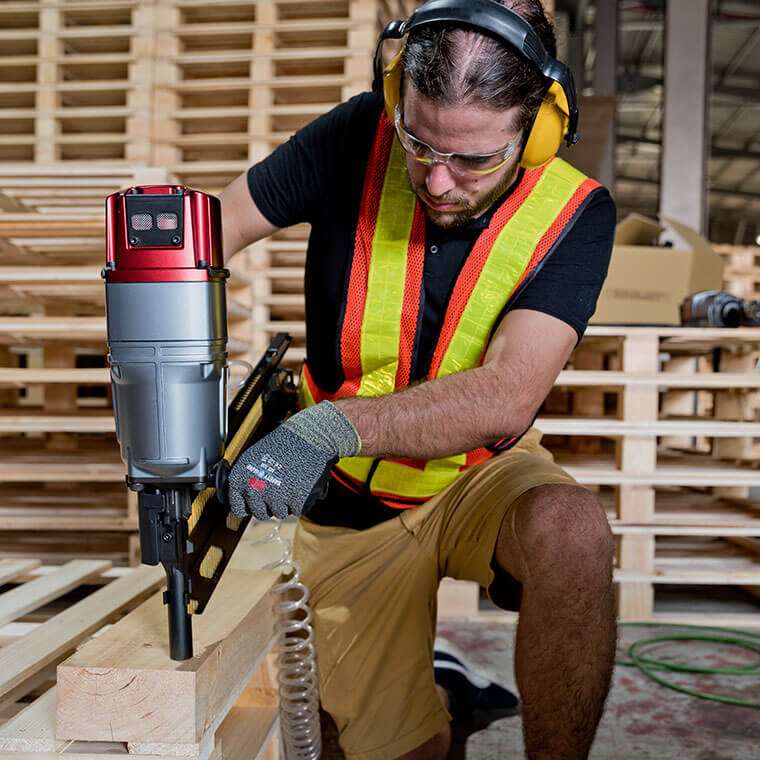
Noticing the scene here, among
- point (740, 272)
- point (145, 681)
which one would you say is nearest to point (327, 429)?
point (145, 681)

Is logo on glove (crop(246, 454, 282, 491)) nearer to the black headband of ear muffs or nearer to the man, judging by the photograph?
the man

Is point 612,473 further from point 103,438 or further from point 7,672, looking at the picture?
point 103,438

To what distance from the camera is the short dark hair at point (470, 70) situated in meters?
1.56

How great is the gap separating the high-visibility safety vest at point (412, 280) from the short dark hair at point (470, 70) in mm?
360

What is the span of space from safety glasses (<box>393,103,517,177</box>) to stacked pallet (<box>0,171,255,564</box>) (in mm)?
1440

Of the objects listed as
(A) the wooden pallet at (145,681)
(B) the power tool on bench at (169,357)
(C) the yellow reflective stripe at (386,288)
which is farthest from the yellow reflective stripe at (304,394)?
(B) the power tool on bench at (169,357)

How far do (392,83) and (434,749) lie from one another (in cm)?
171

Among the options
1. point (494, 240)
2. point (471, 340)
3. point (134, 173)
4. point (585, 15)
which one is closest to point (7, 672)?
point (471, 340)

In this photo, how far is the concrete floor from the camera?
86.7 inches

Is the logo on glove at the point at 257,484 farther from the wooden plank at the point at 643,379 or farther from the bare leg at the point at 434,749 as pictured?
the wooden plank at the point at 643,379

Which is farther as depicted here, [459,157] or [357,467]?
[357,467]

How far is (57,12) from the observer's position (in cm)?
368

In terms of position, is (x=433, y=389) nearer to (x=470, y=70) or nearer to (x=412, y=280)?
(x=412, y=280)

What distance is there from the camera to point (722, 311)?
328 centimetres
